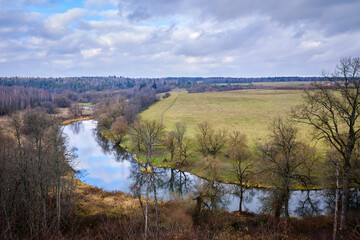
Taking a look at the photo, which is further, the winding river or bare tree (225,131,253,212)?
bare tree (225,131,253,212)

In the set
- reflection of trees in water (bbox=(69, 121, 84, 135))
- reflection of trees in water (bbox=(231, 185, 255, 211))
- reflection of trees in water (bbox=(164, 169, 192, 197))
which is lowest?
reflection of trees in water (bbox=(164, 169, 192, 197))

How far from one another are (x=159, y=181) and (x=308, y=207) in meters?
19.9

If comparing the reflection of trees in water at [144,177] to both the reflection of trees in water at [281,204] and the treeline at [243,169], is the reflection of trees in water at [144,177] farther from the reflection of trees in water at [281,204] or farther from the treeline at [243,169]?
the reflection of trees in water at [281,204]

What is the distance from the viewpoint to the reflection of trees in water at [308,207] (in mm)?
25056

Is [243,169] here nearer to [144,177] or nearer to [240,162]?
[240,162]

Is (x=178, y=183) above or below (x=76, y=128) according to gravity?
below

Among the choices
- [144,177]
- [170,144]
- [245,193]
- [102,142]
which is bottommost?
[144,177]

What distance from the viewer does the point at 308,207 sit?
86.0ft

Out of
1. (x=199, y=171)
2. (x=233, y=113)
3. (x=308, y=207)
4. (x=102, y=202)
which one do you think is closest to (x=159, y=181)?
(x=199, y=171)

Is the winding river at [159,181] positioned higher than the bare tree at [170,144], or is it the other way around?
the bare tree at [170,144]

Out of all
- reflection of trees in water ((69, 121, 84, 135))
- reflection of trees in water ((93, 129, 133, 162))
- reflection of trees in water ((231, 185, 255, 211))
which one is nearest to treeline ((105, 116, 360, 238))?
reflection of trees in water ((231, 185, 255, 211))

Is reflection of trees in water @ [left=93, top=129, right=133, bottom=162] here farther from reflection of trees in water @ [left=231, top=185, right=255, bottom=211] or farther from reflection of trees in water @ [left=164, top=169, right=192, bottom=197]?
reflection of trees in water @ [left=231, top=185, right=255, bottom=211]

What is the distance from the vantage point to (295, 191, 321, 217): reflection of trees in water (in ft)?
82.2

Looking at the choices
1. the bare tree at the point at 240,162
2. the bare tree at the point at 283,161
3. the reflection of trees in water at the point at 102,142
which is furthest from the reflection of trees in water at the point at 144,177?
the bare tree at the point at 283,161
